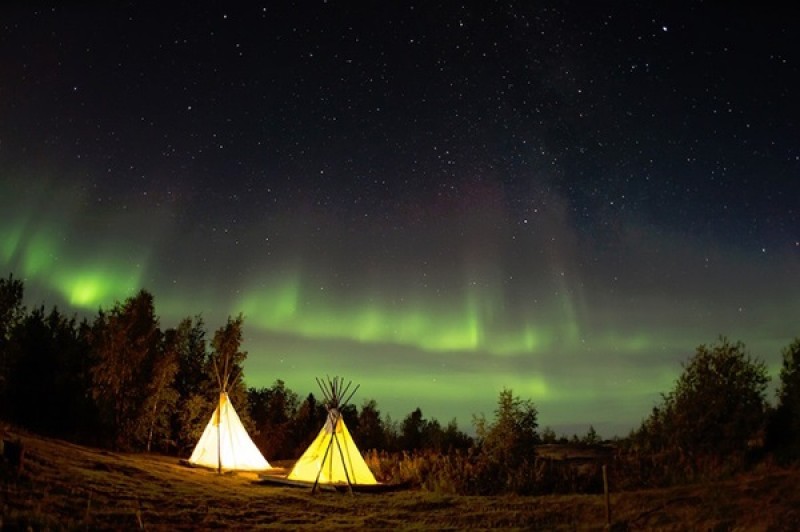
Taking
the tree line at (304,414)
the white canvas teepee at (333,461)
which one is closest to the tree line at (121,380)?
the tree line at (304,414)

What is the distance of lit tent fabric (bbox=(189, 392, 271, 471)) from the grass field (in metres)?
5.84

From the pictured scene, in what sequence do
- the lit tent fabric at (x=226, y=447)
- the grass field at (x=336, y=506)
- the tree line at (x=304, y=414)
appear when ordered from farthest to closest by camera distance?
the lit tent fabric at (x=226, y=447) → the tree line at (x=304, y=414) → the grass field at (x=336, y=506)

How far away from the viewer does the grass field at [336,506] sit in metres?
9.97

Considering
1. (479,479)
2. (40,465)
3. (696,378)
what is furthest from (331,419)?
(696,378)

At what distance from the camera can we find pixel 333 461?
18.3m

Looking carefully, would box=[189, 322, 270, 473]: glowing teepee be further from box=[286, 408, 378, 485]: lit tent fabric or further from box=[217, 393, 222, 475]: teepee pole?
box=[286, 408, 378, 485]: lit tent fabric

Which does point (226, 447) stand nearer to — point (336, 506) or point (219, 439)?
point (219, 439)

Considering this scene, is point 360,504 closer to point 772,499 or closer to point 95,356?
point 772,499

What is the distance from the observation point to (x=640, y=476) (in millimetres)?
14680

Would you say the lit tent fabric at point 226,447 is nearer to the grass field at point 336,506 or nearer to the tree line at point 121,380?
the tree line at point 121,380

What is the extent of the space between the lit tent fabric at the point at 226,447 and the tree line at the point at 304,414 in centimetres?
237

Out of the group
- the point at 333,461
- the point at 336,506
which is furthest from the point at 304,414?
the point at 336,506

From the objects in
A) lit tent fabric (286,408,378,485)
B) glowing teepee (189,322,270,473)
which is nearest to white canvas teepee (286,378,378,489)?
lit tent fabric (286,408,378,485)

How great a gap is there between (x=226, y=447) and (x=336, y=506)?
836 cm
